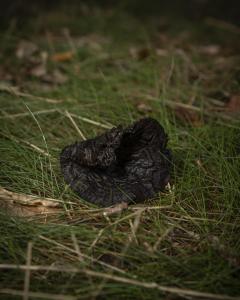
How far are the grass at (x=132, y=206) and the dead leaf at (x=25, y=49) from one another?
0.11m

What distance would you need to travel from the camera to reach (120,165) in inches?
87.4

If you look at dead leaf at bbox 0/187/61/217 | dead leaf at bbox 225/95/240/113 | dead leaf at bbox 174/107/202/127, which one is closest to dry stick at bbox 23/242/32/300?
dead leaf at bbox 0/187/61/217

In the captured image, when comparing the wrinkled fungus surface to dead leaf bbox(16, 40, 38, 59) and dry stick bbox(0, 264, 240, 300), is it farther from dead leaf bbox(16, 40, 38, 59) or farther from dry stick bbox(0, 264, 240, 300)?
dead leaf bbox(16, 40, 38, 59)

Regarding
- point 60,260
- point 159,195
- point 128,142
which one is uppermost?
point 128,142

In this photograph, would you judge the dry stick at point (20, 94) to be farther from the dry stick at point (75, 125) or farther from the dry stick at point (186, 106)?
the dry stick at point (186, 106)

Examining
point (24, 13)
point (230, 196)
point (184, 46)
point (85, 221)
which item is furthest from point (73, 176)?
point (24, 13)

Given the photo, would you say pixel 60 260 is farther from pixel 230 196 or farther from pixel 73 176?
pixel 230 196

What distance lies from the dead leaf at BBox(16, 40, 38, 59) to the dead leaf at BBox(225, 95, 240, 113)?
2.09m

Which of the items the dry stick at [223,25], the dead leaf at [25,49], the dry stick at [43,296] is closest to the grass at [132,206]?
the dry stick at [43,296]

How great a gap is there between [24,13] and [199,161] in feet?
11.6

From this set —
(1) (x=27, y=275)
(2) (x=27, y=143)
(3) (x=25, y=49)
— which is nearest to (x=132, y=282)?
(1) (x=27, y=275)

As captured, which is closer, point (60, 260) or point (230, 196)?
point (60, 260)

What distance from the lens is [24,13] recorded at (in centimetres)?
489

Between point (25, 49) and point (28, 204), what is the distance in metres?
2.51
